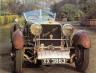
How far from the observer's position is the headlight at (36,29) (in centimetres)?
1067

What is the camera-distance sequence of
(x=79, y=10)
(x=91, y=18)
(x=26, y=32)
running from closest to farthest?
(x=26, y=32) → (x=91, y=18) → (x=79, y=10)

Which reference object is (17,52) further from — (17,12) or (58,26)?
(17,12)

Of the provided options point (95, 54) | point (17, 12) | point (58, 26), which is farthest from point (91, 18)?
point (58, 26)

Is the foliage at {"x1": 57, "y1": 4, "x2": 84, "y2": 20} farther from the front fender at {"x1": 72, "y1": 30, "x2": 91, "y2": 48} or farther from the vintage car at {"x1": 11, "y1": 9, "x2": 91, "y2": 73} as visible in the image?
the front fender at {"x1": 72, "y1": 30, "x2": 91, "y2": 48}

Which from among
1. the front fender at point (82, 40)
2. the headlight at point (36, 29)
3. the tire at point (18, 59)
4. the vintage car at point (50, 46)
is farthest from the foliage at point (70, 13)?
the tire at point (18, 59)

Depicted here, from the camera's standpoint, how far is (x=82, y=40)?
34.4ft

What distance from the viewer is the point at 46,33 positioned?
1127 centimetres

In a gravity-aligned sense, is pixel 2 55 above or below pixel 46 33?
below

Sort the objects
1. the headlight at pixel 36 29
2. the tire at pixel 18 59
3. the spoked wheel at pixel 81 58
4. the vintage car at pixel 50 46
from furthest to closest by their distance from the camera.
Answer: the headlight at pixel 36 29, the spoked wheel at pixel 81 58, the vintage car at pixel 50 46, the tire at pixel 18 59

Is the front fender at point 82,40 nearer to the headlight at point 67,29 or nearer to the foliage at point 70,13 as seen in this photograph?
the headlight at point 67,29

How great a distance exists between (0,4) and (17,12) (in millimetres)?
4386

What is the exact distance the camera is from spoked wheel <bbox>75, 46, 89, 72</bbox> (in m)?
10.3

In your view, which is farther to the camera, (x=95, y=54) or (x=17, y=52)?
(x=95, y=54)

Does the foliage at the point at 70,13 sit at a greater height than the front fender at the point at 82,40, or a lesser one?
lesser
